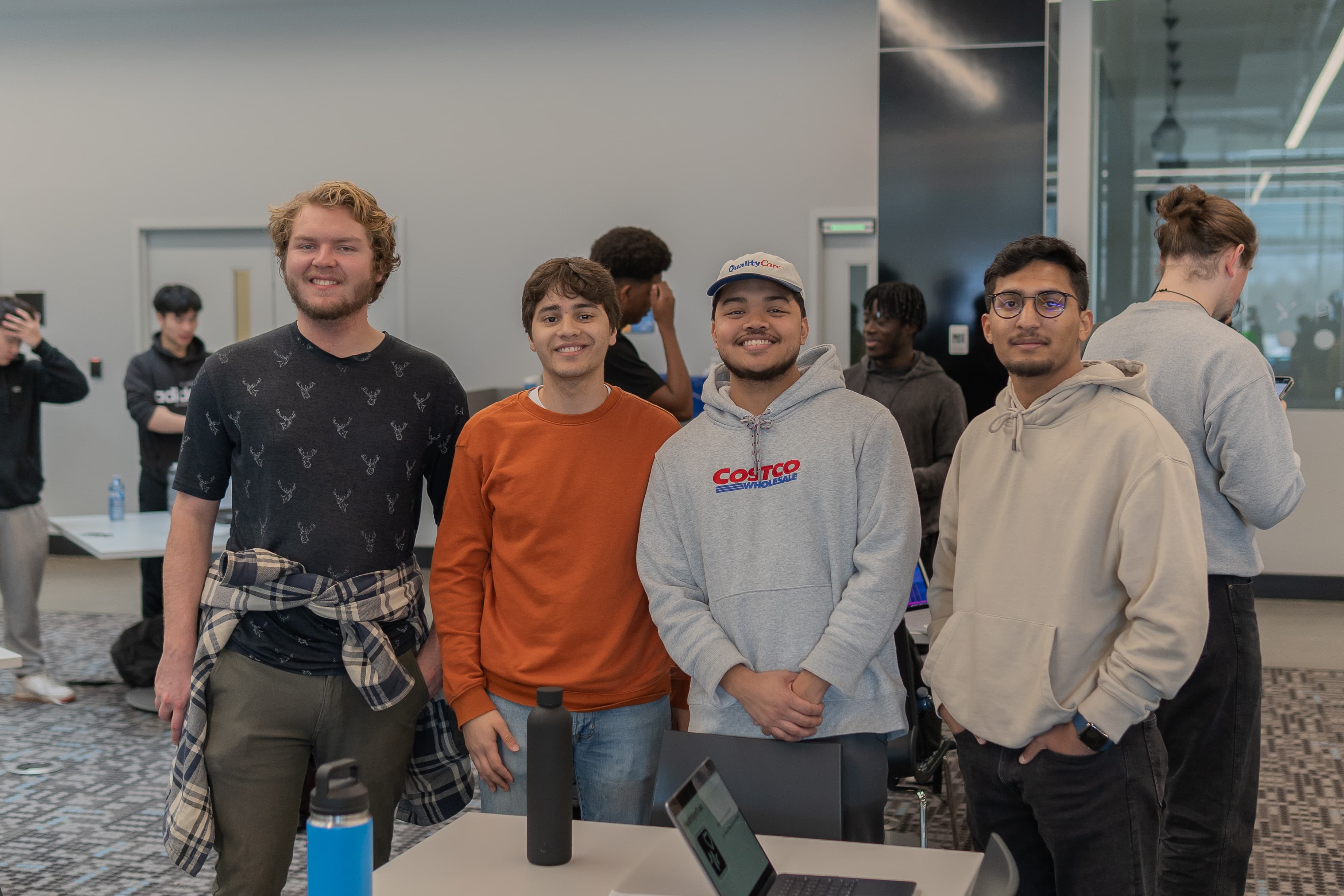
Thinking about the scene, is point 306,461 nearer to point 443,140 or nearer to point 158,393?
point 158,393

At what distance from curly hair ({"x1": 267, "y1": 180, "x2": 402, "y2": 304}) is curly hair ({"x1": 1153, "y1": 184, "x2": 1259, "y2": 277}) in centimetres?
158

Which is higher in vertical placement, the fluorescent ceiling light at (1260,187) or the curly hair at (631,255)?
the fluorescent ceiling light at (1260,187)

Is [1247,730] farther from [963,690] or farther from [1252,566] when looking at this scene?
[963,690]

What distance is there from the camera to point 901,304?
384cm

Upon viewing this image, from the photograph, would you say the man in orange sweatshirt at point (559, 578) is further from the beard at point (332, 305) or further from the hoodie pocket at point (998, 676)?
the hoodie pocket at point (998, 676)

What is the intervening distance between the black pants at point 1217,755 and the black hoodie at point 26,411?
4454 mm

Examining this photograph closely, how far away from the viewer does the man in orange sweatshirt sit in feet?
6.78

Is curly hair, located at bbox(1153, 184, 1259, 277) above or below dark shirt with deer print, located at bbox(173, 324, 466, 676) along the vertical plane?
above

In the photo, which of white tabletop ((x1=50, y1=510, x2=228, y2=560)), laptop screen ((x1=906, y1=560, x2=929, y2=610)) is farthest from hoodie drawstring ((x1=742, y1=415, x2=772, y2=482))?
white tabletop ((x1=50, y1=510, x2=228, y2=560))

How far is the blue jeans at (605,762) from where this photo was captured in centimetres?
208

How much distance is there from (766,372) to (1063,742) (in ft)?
2.56

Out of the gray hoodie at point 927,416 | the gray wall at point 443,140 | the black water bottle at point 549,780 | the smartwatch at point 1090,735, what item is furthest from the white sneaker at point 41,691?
the smartwatch at point 1090,735

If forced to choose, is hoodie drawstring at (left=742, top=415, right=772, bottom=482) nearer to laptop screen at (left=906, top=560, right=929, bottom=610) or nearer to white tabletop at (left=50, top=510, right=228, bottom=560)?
laptop screen at (left=906, top=560, right=929, bottom=610)

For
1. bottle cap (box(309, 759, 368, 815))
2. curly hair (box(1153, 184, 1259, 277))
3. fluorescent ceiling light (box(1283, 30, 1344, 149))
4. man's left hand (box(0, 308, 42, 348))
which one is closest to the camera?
bottle cap (box(309, 759, 368, 815))
